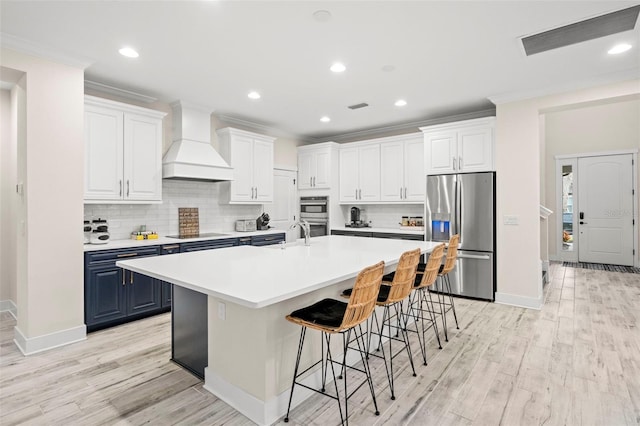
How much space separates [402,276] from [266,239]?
3404 mm

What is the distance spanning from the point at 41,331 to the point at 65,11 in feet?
8.97

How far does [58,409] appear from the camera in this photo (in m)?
2.27

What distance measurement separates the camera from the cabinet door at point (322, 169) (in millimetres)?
6418

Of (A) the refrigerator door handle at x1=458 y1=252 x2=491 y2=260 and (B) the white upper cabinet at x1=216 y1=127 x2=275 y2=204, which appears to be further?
(B) the white upper cabinet at x1=216 y1=127 x2=275 y2=204

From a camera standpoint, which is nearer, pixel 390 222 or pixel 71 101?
pixel 71 101

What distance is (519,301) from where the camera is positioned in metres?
4.43

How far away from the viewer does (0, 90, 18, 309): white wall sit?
13.7ft

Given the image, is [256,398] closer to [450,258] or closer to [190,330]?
[190,330]

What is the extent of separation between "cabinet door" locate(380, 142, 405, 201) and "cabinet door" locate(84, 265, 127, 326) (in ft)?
13.5

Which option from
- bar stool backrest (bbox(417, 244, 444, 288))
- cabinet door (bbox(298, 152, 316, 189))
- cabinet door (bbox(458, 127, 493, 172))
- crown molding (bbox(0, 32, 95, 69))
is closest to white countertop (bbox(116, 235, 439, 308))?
bar stool backrest (bbox(417, 244, 444, 288))

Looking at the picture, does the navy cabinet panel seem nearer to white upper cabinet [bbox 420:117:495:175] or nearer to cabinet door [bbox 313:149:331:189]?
cabinet door [bbox 313:149:331:189]

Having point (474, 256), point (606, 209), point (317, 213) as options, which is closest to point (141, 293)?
point (317, 213)

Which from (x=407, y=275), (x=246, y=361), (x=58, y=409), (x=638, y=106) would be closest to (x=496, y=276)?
(x=407, y=275)

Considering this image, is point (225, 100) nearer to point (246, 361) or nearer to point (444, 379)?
point (246, 361)
